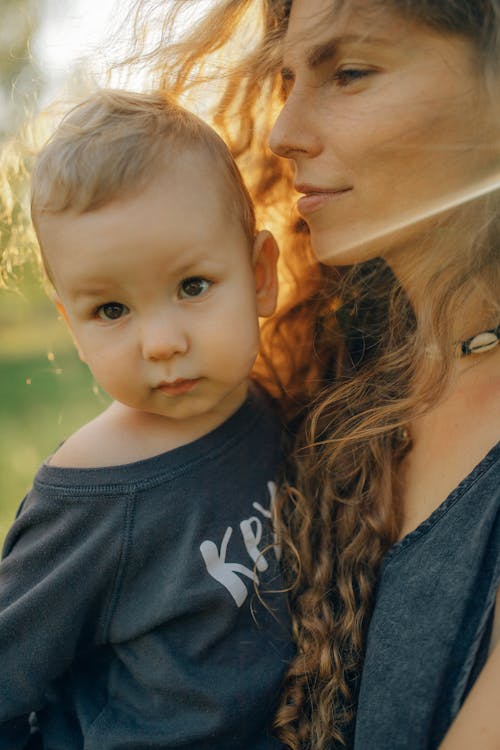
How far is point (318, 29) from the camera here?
60.9 inches

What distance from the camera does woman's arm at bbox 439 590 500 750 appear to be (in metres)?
1.09

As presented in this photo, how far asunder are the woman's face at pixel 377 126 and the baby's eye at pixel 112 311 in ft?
1.59

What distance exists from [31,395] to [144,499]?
368cm

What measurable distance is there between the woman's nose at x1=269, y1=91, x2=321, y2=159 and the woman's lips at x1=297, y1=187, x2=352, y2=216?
8 cm

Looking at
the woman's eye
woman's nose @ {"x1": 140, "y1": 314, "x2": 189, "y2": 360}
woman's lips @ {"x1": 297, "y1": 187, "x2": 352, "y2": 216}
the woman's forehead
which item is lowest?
woman's nose @ {"x1": 140, "y1": 314, "x2": 189, "y2": 360}

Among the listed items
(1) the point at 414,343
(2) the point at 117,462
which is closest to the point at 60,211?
(2) the point at 117,462

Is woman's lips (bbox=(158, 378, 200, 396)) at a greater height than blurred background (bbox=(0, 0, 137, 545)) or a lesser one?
lesser

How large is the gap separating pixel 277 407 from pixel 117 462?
498 millimetres

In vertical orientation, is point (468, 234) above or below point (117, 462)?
above

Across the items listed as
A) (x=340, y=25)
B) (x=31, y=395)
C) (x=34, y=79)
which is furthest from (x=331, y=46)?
(x=31, y=395)

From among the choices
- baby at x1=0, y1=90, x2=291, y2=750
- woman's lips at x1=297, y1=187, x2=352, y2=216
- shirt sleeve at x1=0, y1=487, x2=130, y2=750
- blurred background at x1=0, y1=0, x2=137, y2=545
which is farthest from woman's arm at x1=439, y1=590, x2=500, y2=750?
blurred background at x1=0, y1=0, x2=137, y2=545

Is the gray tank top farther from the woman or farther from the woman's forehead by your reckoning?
the woman's forehead

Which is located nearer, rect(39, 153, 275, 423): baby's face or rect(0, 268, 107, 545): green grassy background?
rect(39, 153, 275, 423): baby's face

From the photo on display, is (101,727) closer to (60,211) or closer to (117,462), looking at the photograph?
(117,462)
